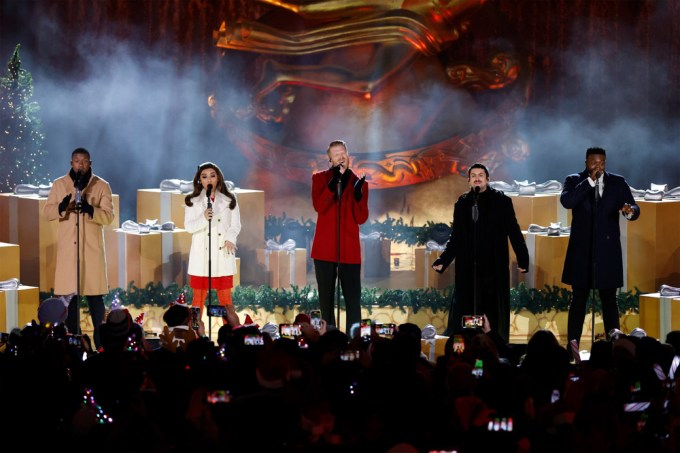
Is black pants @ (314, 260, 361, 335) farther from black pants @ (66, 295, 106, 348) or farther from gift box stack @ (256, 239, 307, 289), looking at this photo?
gift box stack @ (256, 239, 307, 289)

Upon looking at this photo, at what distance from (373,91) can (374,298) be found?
342cm

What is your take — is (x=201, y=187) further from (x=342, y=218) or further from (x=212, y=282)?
(x=342, y=218)

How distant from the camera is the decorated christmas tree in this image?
32.1 feet

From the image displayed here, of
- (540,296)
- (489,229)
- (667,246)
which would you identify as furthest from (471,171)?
(667,246)

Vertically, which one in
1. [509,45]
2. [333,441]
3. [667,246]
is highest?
[509,45]

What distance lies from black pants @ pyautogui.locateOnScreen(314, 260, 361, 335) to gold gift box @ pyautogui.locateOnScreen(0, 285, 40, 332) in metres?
1.83

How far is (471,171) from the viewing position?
6.31 metres

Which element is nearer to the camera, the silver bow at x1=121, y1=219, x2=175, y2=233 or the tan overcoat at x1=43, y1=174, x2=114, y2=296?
the tan overcoat at x1=43, y1=174, x2=114, y2=296

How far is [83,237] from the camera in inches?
261

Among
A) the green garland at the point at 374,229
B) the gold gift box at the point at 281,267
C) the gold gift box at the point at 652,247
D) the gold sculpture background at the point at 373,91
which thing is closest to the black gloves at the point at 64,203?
the gold gift box at the point at 281,267

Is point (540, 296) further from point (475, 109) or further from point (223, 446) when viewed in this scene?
point (223, 446)

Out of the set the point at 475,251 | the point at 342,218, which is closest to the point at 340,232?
the point at 342,218

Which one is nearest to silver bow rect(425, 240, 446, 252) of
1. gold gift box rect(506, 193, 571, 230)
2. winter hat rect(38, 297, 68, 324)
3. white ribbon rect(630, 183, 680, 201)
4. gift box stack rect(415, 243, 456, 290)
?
gift box stack rect(415, 243, 456, 290)

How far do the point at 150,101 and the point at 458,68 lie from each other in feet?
9.97
